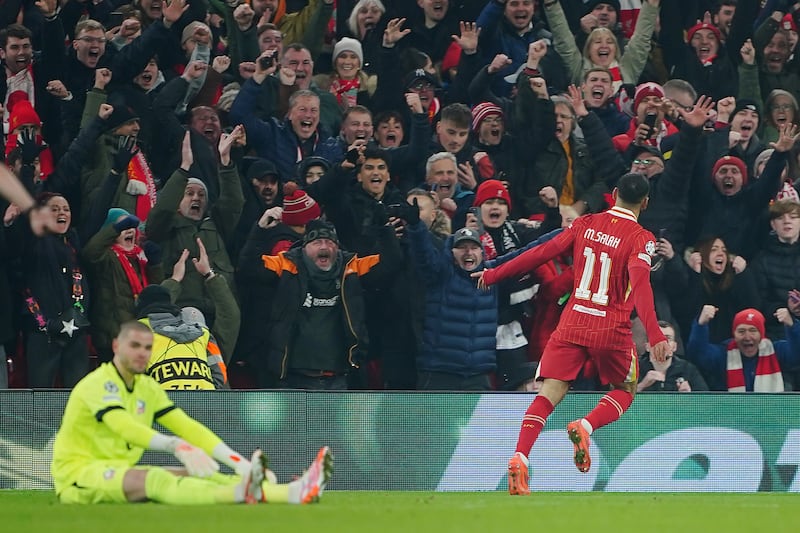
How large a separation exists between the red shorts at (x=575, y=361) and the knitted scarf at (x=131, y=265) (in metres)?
3.81

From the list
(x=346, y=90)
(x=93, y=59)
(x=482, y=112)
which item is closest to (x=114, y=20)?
(x=93, y=59)

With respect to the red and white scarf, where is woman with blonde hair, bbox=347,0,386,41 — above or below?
above

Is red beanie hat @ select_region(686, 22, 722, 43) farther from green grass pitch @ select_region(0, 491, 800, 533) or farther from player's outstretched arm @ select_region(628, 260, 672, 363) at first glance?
green grass pitch @ select_region(0, 491, 800, 533)

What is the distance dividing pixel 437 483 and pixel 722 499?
246 centimetres

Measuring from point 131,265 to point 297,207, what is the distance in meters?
1.56

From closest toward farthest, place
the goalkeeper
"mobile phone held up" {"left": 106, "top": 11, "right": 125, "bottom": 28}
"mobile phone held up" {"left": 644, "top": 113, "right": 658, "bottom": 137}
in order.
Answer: the goalkeeper, "mobile phone held up" {"left": 644, "top": 113, "right": 658, "bottom": 137}, "mobile phone held up" {"left": 106, "top": 11, "right": 125, "bottom": 28}

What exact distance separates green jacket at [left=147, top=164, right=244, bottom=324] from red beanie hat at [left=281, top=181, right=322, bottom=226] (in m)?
0.50

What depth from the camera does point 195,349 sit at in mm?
11875

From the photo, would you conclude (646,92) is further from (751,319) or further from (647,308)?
(647,308)

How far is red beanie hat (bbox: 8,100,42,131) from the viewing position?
1273 centimetres

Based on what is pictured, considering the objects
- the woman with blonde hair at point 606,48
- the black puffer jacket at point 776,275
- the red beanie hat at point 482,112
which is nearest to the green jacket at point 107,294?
the red beanie hat at point 482,112

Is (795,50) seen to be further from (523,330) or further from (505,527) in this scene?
(505,527)

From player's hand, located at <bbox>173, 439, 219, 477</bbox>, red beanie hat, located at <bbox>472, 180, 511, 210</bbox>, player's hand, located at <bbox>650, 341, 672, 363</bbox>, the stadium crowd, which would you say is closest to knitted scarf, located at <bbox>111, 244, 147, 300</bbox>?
the stadium crowd

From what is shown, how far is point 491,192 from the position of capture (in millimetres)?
13156
